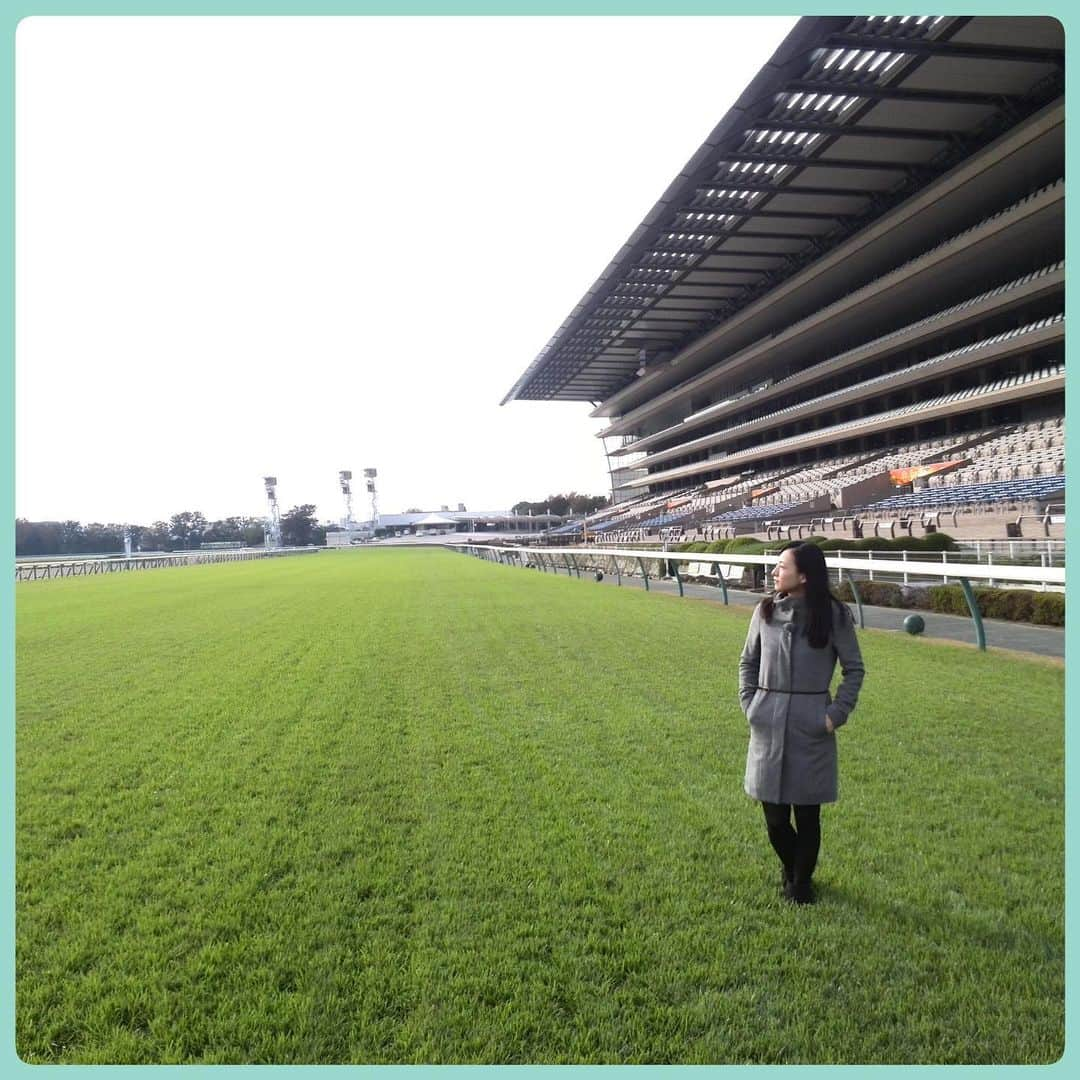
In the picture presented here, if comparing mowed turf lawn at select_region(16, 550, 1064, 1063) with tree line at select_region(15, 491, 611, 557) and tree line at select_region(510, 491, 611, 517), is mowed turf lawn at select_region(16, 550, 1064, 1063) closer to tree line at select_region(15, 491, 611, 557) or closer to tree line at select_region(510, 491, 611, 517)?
tree line at select_region(15, 491, 611, 557)

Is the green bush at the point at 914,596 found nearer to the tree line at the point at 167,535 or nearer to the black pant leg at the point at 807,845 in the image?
the black pant leg at the point at 807,845

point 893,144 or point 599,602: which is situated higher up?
point 893,144

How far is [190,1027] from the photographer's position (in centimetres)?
258

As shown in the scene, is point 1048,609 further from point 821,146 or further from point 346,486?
point 346,486

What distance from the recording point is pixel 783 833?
11.3 ft

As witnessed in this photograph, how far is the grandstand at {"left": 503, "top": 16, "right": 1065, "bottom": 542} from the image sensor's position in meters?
25.5

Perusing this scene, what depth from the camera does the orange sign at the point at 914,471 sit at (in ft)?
101

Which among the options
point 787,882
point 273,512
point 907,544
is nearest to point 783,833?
point 787,882

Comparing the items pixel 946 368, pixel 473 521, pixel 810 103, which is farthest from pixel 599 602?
pixel 473 521

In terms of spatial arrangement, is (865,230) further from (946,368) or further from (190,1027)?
(190,1027)

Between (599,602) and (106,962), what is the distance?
1471 centimetres

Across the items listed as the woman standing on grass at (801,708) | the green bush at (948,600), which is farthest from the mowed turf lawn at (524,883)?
the green bush at (948,600)

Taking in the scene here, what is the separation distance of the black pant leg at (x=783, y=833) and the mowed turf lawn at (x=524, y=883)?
0.16 m

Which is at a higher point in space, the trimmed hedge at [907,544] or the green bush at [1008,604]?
the trimmed hedge at [907,544]
